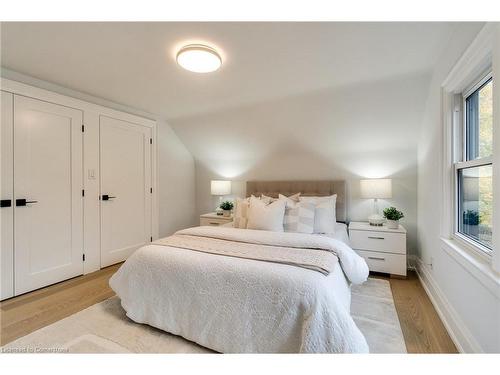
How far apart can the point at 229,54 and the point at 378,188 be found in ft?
7.84

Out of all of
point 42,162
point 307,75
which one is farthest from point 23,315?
point 307,75

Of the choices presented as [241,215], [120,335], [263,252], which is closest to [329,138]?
[241,215]

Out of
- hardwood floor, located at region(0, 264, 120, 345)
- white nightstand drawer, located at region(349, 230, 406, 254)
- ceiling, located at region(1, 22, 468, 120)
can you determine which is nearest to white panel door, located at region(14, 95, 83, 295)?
hardwood floor, located at region(0, 264, 120, 345)

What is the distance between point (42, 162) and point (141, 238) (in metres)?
1.59

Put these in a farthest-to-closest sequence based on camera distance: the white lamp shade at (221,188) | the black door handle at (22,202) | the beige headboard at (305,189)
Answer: the white lamp shade at (221,188) < the beige headboard at (305,189) < the black door handle at (22,202)

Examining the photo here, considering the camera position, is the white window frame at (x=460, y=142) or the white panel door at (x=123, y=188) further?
the white panel door at (x=123, y=188)

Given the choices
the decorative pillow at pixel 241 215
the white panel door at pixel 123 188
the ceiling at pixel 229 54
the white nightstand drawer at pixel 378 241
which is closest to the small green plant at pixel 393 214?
the white nightstand drawer at pixel 378 241

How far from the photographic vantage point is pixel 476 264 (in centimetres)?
141

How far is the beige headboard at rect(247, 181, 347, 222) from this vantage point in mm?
3389

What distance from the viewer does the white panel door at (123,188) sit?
309 cm

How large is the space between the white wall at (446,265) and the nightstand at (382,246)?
23 cm

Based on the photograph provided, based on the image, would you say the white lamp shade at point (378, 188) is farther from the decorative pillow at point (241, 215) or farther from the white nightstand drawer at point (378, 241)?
the decorative pillow at point (241, 215)

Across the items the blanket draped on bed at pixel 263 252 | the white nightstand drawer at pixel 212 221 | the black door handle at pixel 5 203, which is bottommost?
the white nightstand drawer at pixel 212 221
